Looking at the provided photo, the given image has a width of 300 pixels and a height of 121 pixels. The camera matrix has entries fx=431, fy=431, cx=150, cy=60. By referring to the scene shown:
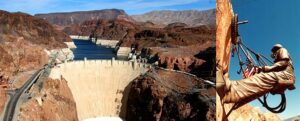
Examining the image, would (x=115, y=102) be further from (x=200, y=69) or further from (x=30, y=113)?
Result: (x=30, y=113)

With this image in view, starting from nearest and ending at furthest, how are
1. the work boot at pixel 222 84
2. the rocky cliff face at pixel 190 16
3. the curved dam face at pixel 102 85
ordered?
the work boot at pixel 222 84 → the rocky cliff face at pixel 190 16 → the curved dam face at pixel 102 85

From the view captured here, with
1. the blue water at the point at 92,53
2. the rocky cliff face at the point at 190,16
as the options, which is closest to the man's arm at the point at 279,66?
the rocky cliff face at the point at 190,16

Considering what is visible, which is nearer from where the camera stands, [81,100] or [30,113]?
[30,113]

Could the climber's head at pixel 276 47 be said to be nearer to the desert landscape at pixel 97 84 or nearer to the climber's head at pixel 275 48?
the climber's head at pixel 275 48

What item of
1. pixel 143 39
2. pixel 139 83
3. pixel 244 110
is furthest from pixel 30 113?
pixel 143 39

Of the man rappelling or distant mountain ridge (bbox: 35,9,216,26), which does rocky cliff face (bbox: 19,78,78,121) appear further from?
the man rappelling

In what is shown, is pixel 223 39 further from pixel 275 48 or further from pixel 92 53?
pixel 92 53

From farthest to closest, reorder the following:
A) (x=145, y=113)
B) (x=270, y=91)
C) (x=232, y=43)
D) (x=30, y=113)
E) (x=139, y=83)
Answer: (x=139, y=83)
(x=145, y=113)
(x=30, y=113)
(x=232, y=43)
(x=270, y=91)
